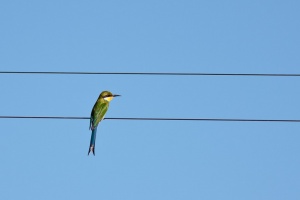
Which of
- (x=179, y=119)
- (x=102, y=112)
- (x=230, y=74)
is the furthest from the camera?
(x=102, y=112)

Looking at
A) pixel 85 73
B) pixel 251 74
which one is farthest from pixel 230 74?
pixel 85 73

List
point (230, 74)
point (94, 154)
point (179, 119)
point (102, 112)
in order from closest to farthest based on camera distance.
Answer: point (179, 119), point (230, 74), point (94, 154), point (102, 112)

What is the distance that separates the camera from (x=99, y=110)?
580 inches

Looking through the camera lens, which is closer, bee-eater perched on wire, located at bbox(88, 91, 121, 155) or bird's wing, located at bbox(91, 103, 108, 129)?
bee-eater perched on wire, located at bbox(88, 91, 121, 155)

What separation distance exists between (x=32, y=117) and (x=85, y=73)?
1081 millimetres

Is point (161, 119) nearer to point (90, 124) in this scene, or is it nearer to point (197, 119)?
point (197, 119)

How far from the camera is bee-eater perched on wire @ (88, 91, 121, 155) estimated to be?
1425cm

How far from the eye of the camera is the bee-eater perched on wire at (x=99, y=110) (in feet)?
46.8

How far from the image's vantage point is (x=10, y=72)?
11922 mm

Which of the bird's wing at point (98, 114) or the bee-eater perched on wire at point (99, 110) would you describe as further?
the bird's wing at point (98, 114)

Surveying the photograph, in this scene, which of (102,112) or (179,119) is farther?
(102,112)

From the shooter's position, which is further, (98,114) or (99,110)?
(99,110)

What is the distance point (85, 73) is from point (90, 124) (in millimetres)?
2776

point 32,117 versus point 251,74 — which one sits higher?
point 251,74
